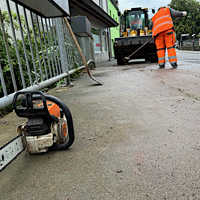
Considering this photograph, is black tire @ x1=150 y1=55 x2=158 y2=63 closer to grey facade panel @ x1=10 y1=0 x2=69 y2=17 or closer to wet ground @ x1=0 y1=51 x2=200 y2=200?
grey facade panel @ x1=10 y1=0 x2=69 y2=17

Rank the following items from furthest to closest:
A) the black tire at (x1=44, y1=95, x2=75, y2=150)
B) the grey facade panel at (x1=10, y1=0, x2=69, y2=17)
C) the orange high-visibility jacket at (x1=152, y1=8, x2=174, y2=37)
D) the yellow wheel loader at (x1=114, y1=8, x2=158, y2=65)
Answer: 1. the yellow wheel loader at (x1=114, y1=8, x2=158, y2=65)
2. the orange high-visibility jacket at (x1=152, y1=8, x2=174, y2=37)
3. the grey facade panel at (x1=10, y1=0, x2=69, y2=17)
4. the black tire at (x1=44, y1=95, x2=75, y2=150)

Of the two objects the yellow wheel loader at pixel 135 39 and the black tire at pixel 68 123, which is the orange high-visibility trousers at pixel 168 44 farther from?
the black tire at pixel 68 123

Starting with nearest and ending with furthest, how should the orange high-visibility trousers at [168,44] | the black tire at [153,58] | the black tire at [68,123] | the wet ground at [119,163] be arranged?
1. the wet ground at [119,163]
2. the black tire at [68,123]
3. the orange high-visibility trousers at [168,44]
4. the black tire at [153,58]

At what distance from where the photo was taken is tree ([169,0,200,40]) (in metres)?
45.3

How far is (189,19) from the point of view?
4612 cm

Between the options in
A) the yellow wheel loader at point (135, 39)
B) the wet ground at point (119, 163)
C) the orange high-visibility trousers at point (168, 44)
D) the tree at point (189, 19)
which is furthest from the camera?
the tree at point (189, 19)

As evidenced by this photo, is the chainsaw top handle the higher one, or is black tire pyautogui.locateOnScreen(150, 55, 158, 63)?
the chainsaw top handle

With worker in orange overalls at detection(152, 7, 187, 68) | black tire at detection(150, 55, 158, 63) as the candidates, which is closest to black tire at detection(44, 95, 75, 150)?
worker in orange overalls at detection(152, 7, 187, 68)

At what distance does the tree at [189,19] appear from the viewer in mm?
45266

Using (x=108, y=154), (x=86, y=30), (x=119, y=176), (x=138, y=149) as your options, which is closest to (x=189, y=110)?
(x=138, y=149)

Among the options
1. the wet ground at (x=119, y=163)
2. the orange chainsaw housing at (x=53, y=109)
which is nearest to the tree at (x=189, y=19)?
the wet ground at (x=119, y=163)

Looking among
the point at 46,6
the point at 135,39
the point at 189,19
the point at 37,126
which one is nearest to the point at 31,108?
the point at 37,126

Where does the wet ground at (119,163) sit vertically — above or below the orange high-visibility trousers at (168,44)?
→ below

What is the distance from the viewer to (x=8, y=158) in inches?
43.7
